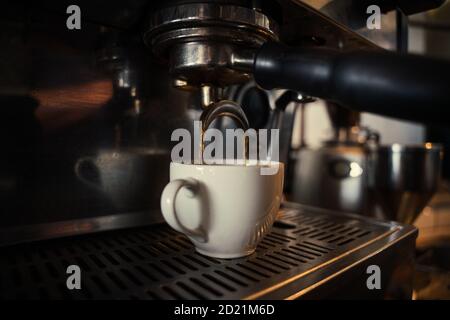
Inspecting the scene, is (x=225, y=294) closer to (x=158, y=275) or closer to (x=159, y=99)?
(x=158, y=275)

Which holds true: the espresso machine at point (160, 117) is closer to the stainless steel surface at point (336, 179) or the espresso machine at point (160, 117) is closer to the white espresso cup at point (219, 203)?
the white espresso cup at point (219, 203)

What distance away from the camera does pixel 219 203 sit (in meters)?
0.29

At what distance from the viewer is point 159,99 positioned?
1.49 feet

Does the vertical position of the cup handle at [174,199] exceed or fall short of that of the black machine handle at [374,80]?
it falls short

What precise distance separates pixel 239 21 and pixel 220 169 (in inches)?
5.5

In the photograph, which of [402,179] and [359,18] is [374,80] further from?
[402,179]

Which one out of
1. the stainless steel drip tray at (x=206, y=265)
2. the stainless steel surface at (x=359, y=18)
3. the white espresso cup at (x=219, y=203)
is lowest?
the stainless steel drip tray at (x=206, y=265)

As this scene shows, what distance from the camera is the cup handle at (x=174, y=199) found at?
0.27 metres

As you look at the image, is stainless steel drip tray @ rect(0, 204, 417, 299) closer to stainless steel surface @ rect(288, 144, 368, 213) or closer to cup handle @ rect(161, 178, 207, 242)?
cup handle @ rect(161, 178, 207, 242)

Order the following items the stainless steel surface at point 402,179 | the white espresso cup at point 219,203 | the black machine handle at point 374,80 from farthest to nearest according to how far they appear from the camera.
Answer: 1. the stainless steel surface at point 402,179
2. the white espresso cup at point 219,203
3. the black machine handle at point 374,80

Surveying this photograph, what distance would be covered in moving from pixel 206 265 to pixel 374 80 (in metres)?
0.21

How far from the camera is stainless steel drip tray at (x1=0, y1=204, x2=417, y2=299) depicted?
9.9 inches

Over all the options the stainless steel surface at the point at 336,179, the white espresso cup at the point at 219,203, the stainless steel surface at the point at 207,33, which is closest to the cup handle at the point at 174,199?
the white espresso cup at the point at 219,203
